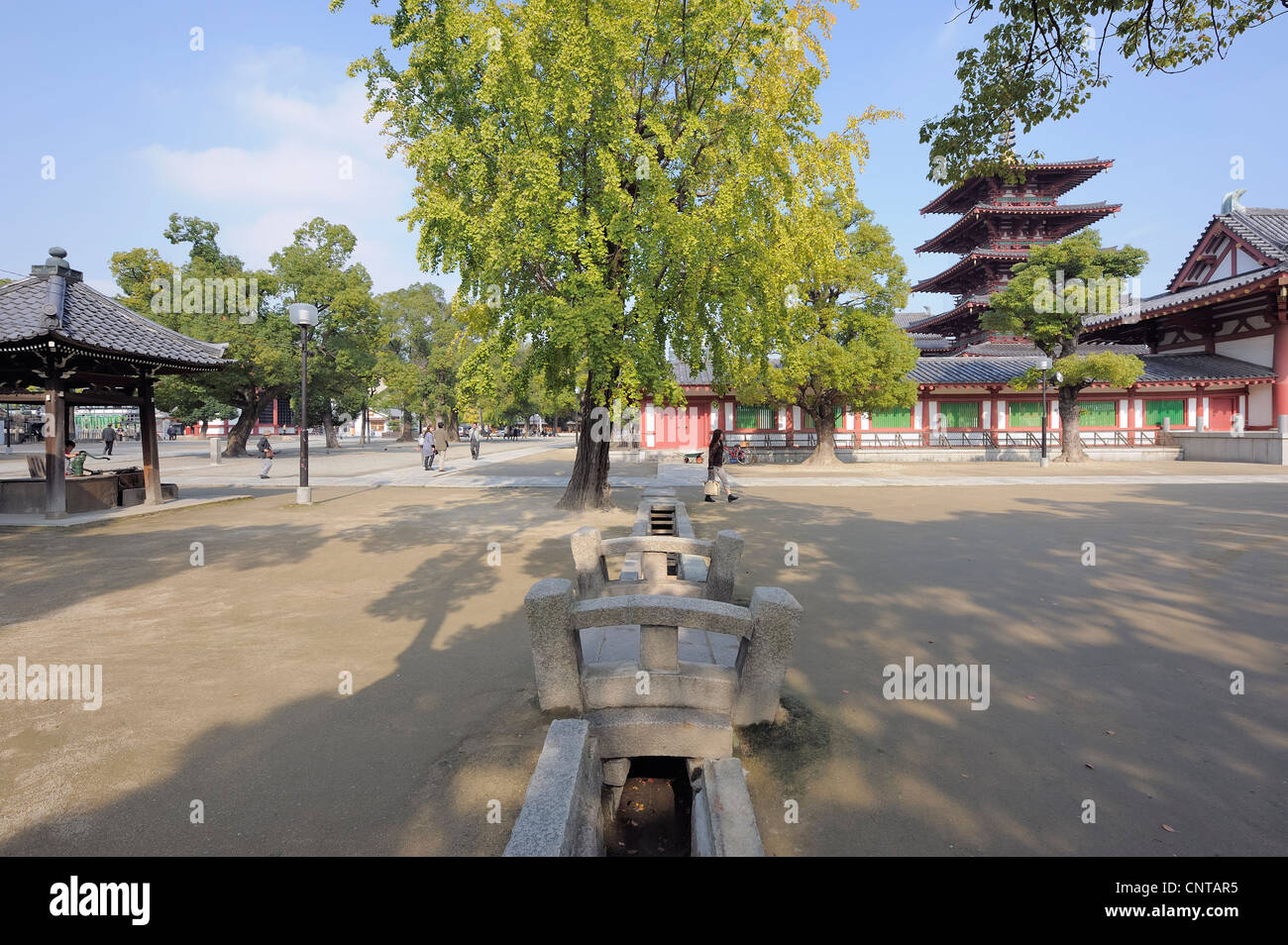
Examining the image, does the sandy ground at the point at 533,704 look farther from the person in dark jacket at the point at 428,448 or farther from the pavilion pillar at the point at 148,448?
the person in dark jacket at the point at 428,448

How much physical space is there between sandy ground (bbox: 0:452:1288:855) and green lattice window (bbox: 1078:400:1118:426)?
26.0 meters

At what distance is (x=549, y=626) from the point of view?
3717 millimetres

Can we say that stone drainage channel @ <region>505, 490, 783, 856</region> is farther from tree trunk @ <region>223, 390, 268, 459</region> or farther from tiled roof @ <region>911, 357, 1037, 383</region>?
tree trunk @ <region>223, 390, 268, 459</region>

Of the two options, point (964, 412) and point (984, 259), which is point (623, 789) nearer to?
point (964, 412)

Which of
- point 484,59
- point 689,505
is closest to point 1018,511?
point 689,505

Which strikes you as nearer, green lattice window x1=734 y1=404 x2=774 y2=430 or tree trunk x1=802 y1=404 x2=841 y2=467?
tree trunk x1=802 y1=404 x2=841 y2=467

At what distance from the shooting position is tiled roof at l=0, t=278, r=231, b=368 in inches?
472

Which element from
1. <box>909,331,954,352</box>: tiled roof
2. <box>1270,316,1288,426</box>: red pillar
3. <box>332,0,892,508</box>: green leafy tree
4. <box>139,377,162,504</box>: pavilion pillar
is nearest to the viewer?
<box>332,0,892,508</box>: green leafy tree

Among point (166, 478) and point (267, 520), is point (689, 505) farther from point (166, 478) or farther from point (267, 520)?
point (166, 478)

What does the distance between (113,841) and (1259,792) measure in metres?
5.58

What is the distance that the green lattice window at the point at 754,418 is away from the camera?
32500 millimetres

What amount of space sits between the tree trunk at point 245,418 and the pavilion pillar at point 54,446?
2253 cm

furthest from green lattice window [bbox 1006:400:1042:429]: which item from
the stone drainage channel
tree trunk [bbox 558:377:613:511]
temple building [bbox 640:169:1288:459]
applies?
the stone drainage channel

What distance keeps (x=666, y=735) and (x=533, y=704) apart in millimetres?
1065
